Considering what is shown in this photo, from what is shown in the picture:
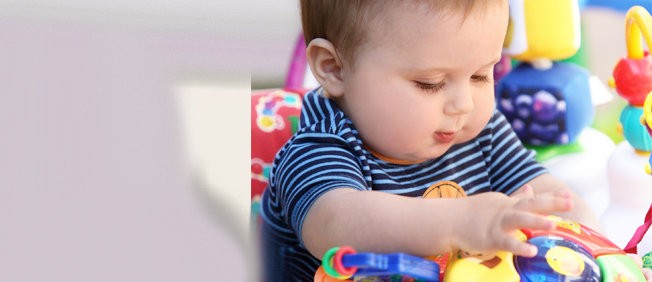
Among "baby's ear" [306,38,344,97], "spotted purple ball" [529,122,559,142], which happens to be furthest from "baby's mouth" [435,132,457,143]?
"spotted purple ball" [529,122,559,142]

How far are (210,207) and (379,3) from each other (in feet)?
0.91

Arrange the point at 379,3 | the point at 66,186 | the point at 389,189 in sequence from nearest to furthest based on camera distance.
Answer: the point at 66,186, the point at 379,3, the point at 389,189

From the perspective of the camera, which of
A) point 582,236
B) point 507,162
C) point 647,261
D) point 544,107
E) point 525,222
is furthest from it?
point 544,107

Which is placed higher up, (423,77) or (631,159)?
(423,77)

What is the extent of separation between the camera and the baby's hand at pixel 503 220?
0.45 m

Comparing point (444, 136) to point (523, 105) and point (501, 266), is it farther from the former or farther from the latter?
point (523, 105)

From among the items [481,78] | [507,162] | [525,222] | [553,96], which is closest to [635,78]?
[553,96]

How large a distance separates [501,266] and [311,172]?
0.24 meters

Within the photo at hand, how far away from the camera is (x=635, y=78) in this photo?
878mm

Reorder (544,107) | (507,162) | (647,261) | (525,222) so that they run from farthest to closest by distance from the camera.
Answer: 1. (544,107)
2. (507,162)
3. (647,261)
4. (525,222)

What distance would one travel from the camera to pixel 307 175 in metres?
0.65

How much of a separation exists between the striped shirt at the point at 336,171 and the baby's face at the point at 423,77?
0.13 ft

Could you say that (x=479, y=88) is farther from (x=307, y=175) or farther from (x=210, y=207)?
(x=210, y=207)

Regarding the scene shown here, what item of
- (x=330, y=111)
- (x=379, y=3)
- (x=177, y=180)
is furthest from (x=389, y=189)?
(x=177, y=180)
